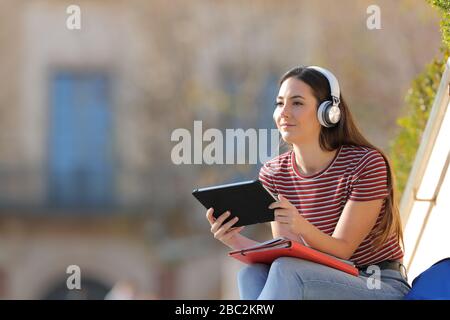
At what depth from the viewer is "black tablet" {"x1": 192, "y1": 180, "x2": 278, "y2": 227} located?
11.5 feet

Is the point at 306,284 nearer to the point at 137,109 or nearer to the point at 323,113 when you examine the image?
the point at 323,113

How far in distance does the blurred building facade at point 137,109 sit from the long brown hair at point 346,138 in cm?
1083

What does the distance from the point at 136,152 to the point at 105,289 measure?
222 centimetres

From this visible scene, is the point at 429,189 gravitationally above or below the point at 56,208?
above

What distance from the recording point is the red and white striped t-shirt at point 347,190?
3.71m

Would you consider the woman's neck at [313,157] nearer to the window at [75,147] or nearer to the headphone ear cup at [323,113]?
the headphone ear cup at [323,113]

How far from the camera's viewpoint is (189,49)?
16.6 metres

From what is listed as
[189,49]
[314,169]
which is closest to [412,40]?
[189,49]

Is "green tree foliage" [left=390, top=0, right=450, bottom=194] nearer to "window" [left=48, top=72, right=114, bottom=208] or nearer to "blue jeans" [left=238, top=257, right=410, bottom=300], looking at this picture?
"blue jeans" [left=238, top=257, right=410, bottom=300]

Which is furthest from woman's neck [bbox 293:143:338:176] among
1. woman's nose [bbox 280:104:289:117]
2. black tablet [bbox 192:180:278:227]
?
black tablet [bbox 192:180:278:227]

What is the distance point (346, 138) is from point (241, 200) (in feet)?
1.83

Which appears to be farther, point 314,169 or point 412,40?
point 412,40

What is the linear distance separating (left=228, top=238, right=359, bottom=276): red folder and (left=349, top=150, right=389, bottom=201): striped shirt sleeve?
0.25 metres

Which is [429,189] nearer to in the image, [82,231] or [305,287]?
[305,287]
